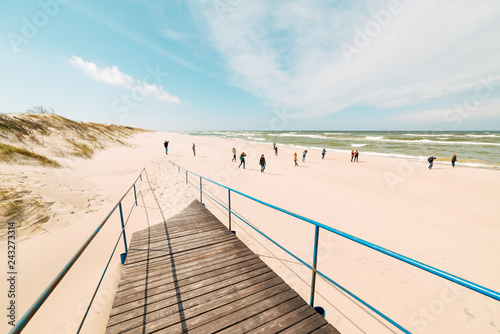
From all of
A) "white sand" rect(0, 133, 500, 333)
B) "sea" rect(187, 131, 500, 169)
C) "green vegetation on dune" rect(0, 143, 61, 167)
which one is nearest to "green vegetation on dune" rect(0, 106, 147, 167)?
"green vegetation on dune" rect(0, 143, 61, 167)

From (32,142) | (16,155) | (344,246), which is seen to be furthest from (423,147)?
(32,142)

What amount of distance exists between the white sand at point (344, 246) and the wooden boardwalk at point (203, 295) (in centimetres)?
136

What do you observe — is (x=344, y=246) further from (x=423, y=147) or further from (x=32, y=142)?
(x=423, y=147)

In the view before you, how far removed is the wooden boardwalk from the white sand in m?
1.36

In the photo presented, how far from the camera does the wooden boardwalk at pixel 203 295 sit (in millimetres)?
2615

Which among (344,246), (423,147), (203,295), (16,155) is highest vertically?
(423,147)

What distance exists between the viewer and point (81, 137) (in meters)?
22.7

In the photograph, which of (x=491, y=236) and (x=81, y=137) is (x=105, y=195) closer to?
(x=491, y=236)

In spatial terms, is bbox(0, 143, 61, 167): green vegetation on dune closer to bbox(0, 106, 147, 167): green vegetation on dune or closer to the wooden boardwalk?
bbox(0, 106, 147, 167): green vegetation on dune

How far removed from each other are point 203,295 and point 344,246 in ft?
16.8

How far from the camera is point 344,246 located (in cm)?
635

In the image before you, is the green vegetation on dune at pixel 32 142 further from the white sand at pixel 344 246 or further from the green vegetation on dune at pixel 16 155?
the white sand at pixel 344 246

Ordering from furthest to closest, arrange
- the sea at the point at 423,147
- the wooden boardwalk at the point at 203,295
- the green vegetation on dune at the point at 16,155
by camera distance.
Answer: the sea at the point at 423,147 < the green vegetation on dune at the point at 16,155 < the wooden boardwalk at the point at 203,295

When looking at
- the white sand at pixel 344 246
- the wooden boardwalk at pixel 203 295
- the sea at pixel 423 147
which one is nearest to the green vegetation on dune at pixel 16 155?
the white sand at pixel 344 246
